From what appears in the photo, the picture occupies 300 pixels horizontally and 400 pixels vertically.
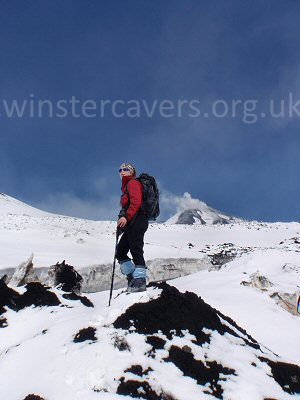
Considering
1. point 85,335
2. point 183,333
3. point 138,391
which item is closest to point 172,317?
point 183,333

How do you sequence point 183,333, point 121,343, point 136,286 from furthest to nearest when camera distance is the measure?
1. point 136,286
2. point 183,333
3. point 121,343

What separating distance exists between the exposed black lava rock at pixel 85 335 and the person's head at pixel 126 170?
116 inches

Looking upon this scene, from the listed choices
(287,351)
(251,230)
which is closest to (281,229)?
(251,230)

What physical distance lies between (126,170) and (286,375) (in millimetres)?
4220

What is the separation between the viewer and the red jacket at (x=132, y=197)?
6672 mm

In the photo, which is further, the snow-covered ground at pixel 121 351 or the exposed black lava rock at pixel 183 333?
the exposed black lava rock at pixel 183 333

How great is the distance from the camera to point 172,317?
18.5 feet

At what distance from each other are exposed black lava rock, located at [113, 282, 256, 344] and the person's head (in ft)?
7.34

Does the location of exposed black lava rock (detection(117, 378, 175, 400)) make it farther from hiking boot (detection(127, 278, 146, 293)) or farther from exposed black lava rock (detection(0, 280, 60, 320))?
exposed black lava rock (detection(0, 280, 60, 320))

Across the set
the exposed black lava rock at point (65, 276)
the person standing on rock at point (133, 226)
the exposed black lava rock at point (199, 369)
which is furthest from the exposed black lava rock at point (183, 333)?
the exposed black lava rock at point (65, 276)

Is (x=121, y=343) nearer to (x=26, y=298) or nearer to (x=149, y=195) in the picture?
(x=149, y=195)

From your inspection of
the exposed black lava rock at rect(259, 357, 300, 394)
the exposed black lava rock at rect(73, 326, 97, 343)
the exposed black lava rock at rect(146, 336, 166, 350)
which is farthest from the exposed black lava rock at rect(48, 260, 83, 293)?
the exposed black lava rock at rect(259, 357, 300, 394)

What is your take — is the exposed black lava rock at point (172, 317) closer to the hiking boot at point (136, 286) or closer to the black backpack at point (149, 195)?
the hiking boot at point (136, 286)

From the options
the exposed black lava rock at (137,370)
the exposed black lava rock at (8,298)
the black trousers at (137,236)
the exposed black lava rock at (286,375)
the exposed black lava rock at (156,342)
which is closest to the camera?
the exposed black lava rock at (137,370)
